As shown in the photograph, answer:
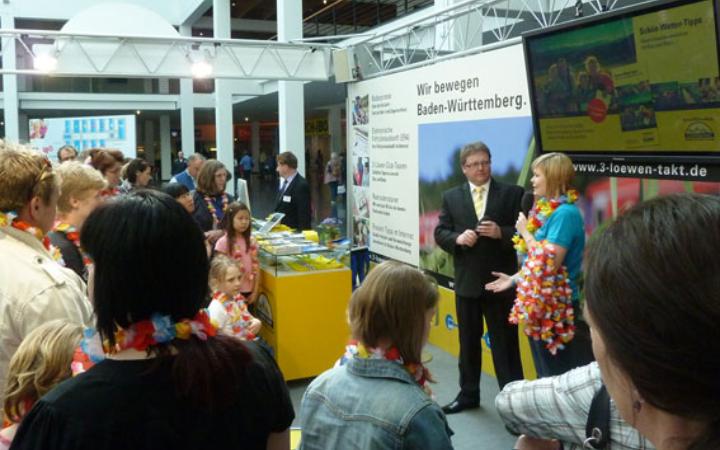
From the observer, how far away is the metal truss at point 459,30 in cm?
487

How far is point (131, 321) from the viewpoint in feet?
3.88

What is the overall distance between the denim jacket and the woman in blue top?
2.10 m

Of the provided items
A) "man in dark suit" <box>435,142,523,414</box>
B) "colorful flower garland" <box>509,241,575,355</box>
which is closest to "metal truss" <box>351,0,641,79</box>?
"man in dark suit" <box>435,142,523,414</box>

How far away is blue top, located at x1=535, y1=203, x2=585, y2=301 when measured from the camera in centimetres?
360

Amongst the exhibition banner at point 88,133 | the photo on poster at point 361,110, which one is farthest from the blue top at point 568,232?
the exhibition banner at point 88,133

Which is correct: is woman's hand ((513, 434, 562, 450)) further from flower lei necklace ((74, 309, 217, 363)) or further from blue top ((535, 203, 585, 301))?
blue top ((535, 203, 585, 301))

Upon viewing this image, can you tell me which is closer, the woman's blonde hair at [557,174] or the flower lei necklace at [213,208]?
the woman's blonde hair at [557,174]

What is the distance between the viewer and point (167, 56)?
731cm

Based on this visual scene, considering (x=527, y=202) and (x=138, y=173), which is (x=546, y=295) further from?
(x=138, y=173)

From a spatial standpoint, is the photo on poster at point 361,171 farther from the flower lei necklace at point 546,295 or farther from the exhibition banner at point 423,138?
the flower lei necklace at point 546,295

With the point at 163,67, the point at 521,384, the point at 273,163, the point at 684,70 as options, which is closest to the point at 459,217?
the point at 684,70

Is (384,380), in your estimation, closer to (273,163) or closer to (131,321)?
(131,321)

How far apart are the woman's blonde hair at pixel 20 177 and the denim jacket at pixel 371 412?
1.11 m

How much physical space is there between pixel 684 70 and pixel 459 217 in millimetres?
1604
